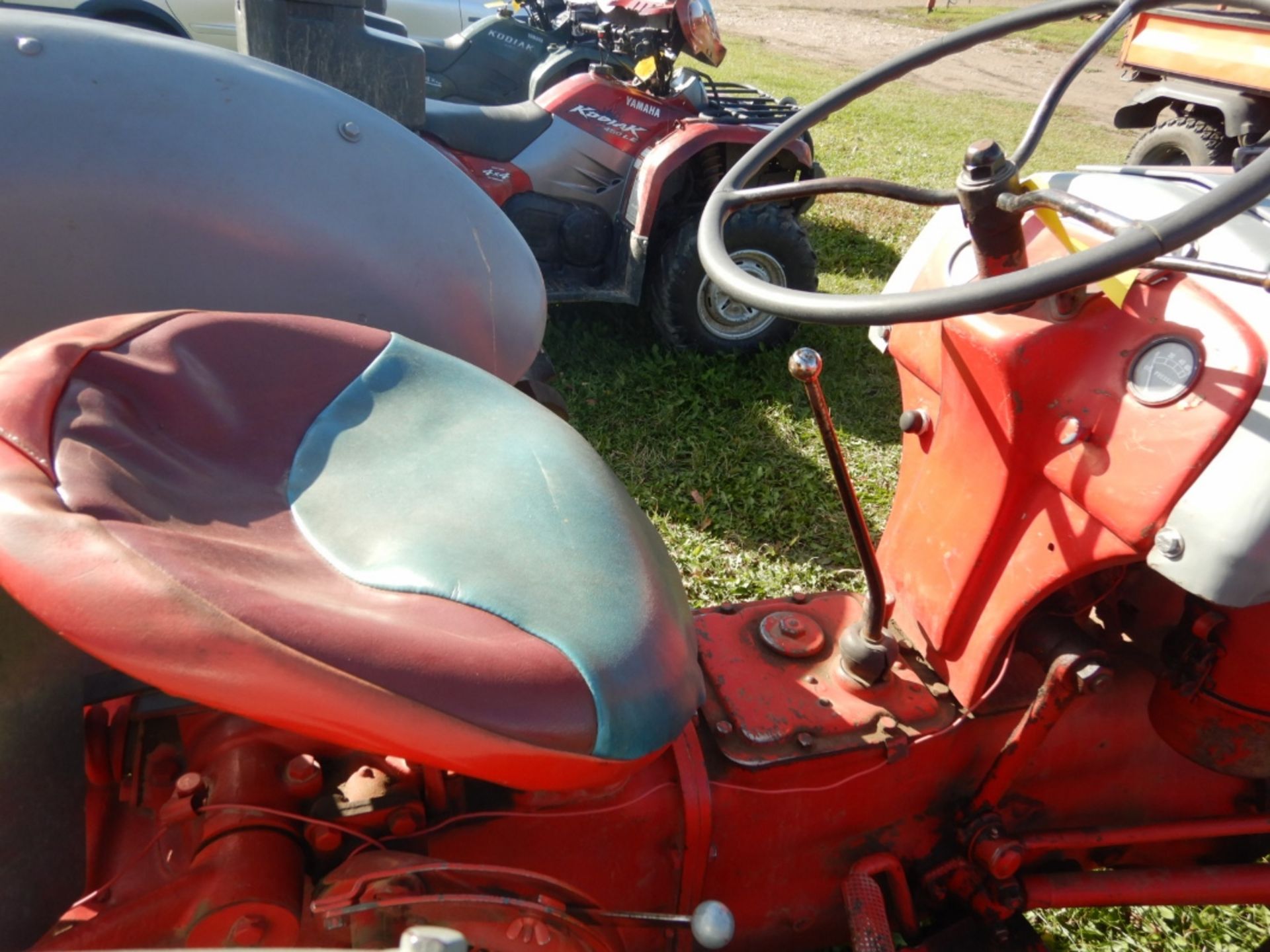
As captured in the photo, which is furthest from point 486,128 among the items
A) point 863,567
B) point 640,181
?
point 863,567

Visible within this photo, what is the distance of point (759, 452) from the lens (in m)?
3.10

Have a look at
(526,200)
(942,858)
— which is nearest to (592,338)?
(526,200)

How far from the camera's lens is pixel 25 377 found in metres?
0.86

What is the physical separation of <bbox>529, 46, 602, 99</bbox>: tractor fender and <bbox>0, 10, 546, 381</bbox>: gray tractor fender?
2.85m

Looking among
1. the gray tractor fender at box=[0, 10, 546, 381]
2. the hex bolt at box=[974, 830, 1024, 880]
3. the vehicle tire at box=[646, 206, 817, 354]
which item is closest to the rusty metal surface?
the hex bolt at box=[974, 830, 1024, 880]

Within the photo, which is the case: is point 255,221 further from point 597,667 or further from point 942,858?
point 942,858

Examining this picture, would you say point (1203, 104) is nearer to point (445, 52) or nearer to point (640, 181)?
point (640, 181)

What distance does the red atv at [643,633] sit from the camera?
2.66 feet

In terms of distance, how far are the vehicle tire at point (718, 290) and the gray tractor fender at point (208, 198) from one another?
6.53 feet

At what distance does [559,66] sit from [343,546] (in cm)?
372

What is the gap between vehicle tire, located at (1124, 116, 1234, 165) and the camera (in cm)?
523

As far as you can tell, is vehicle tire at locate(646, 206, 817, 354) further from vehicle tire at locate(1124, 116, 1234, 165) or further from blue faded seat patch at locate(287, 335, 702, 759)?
vehicle tire at locate(1124, 116, 1234, 165)

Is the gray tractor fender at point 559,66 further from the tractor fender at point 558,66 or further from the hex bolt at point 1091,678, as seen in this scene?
the hex bolt at point 1091,678

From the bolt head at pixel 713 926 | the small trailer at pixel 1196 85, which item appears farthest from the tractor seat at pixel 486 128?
the small trailer at pixel 1196 85
